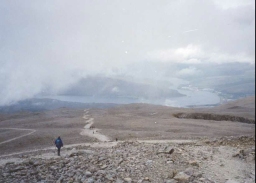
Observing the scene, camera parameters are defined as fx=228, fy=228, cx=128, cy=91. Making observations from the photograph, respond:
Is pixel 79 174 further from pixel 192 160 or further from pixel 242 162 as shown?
pixel 242 162

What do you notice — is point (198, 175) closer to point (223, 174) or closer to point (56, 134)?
point (223, 174)

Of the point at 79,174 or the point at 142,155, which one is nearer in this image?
the point at 79,174

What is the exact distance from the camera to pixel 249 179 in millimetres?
8789

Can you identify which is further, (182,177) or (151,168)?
(151,168)

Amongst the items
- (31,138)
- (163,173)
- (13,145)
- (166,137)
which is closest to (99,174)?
(163,173)

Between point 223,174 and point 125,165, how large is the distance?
4.53m

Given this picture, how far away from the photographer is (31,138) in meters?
26.2

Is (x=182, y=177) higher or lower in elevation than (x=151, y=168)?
higher

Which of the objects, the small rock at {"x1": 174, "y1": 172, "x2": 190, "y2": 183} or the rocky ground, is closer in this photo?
the small rock at {"x1": 174, "y1": 172, "x2": 190, "y2": 183}

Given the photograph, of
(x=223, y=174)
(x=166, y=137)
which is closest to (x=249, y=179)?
(x=223, y=174)

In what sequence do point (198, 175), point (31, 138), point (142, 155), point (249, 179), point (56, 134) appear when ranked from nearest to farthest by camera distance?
point (249, 179)
point (198, 175)
point (142, 155)
point (31, 138)
point (56, 134)

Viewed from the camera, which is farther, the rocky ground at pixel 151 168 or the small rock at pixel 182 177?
the rocky ground at pixel 151 168

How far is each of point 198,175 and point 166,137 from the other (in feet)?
51.1

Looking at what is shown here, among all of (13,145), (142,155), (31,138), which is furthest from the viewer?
(31,138)
